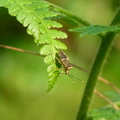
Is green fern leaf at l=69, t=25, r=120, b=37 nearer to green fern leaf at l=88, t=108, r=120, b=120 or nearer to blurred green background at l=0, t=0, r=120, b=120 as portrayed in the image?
green fern leaf at l=88, t=108, r=120, b=120

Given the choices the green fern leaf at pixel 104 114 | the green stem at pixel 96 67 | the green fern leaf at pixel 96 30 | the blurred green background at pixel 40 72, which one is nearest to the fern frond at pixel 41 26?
the green fern leaf at pixel 96 30

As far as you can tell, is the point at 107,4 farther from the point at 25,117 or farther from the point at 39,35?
the point at 39,35

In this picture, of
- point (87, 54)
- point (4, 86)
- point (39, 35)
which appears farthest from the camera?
point (87, 54)

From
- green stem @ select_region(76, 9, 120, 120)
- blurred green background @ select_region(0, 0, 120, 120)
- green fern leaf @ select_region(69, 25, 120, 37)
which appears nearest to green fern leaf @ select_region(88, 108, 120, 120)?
green stem @ select_region(76, 9, 120, 120)

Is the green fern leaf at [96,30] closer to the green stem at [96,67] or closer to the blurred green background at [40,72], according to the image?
the green stem at [96,67]

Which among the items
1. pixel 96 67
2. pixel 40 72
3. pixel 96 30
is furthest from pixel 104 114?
pixel 40 72

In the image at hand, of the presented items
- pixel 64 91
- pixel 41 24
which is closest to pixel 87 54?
pixel 64 91

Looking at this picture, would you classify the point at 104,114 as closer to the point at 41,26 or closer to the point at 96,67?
the point at 96,67
